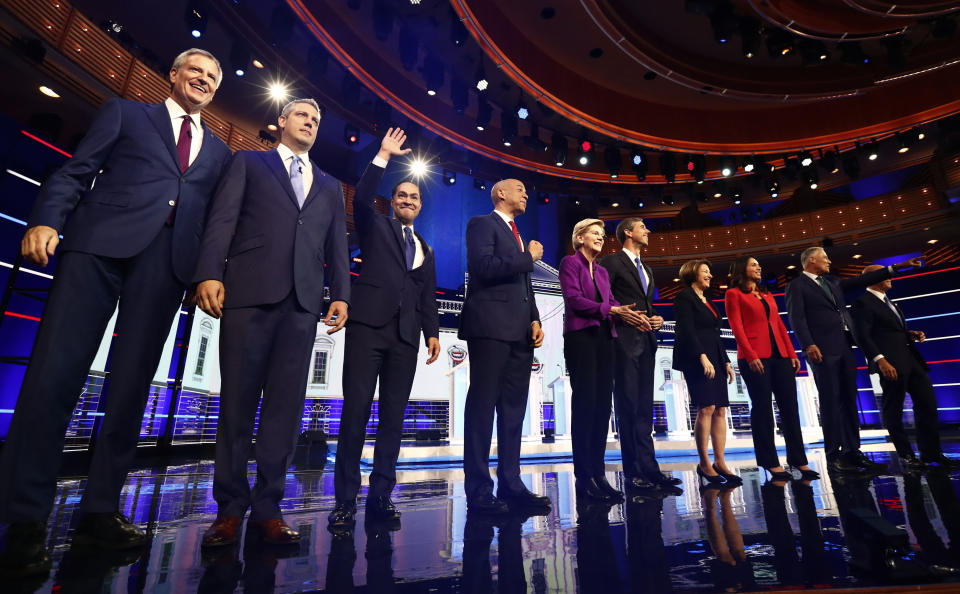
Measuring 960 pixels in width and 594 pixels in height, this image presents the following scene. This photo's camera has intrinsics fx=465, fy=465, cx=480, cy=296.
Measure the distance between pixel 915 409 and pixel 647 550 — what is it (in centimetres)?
362

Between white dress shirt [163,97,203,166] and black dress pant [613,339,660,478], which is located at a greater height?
white dress shirt [163,97,203,166]

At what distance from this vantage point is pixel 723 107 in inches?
450

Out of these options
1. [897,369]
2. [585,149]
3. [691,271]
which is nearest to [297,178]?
[691,271]

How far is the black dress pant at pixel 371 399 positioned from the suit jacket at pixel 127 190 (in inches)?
27.5

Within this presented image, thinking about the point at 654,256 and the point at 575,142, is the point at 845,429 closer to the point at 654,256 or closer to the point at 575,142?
the point at 575,142

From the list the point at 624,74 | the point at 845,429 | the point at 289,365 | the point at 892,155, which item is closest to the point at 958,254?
the point at 892,155

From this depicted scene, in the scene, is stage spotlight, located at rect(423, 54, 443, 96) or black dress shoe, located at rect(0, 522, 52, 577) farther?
stage spotlight, located at rect(423, 54, 443, 96)

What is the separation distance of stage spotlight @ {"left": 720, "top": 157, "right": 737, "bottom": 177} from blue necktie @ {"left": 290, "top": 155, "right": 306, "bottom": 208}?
39.9ft

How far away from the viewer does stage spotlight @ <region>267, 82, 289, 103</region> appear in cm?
917

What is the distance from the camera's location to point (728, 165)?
1149 centimetres

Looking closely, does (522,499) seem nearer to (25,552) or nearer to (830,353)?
(25,552)

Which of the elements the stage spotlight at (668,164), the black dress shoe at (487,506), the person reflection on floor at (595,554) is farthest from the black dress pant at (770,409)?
the stage spotlight at (668,164)

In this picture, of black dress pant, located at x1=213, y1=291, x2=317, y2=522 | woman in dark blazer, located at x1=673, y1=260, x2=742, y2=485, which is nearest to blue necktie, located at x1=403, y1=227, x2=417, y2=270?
black dress pant, located at x1=213, y1=291, x2=317, y2=522

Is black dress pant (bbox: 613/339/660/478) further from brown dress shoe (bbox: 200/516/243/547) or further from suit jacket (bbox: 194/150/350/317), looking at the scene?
brown dress shoe (bbox: 200/516/243/547)
